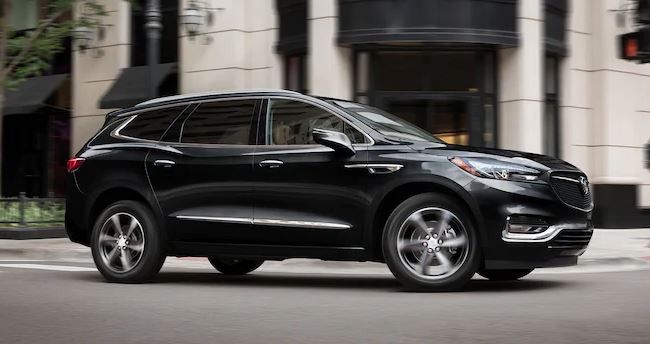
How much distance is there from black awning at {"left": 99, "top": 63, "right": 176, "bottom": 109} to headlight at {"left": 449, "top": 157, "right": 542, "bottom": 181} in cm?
1430

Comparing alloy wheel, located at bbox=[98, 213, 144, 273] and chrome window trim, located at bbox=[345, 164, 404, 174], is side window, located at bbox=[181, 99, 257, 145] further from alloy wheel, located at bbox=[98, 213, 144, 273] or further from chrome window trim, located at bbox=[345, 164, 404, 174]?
chrome window trim, located at bbox=[345, 164, 404, 174]

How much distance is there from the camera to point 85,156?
9344 mm

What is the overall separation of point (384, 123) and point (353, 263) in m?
3.36

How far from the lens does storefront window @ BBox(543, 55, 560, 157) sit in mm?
19281

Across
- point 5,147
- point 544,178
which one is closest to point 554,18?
point 544,178

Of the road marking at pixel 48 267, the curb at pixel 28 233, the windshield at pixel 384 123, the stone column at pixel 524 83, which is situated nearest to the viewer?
the windshield at pixel 384 123

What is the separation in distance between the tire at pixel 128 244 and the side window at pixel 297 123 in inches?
55.8

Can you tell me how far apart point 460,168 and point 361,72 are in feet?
35.4

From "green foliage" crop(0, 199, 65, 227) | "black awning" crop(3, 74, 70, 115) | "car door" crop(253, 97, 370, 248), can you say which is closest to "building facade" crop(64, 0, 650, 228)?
"black awning" crop(3, 74, 70, 115)

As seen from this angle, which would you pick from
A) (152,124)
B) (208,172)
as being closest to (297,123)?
(208,172)

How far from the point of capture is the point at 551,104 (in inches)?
761

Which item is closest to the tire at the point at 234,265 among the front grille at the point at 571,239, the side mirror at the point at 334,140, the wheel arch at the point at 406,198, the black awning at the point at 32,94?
the wheel arch at the point at 406,198

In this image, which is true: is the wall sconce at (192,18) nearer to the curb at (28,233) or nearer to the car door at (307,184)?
the curb at (28,233)

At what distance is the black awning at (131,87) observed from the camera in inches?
840
